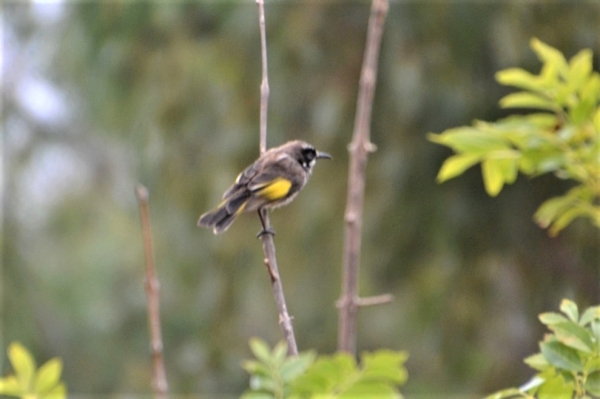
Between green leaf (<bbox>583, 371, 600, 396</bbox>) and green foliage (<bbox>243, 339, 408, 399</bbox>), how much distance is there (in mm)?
188

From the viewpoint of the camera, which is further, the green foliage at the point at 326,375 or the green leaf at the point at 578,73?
the green leaf at the point at 578,73

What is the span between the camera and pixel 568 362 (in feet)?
2.26

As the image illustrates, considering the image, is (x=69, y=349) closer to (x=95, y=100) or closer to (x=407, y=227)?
(x=95, y=100)

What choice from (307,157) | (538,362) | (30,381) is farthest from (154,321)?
(307,157)

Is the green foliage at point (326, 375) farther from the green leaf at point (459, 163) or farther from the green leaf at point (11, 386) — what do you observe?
the green leaf at point (459, 163)

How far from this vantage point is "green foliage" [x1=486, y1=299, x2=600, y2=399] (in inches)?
26.5

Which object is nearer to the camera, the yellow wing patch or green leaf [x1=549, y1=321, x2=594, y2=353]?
green leaf [x1=549, y1=321, x2=594, y2=353]

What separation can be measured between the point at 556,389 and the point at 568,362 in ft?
0.13

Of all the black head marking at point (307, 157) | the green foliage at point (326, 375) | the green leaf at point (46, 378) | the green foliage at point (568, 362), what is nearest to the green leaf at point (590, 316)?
the green foliage at point (568, 362)

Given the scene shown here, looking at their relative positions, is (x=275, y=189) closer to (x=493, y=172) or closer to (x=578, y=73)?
(x=493, y=172)

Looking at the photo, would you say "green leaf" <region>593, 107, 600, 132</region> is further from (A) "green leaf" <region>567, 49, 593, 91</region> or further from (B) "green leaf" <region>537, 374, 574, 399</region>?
(B) "green leaf" <region>537, 374, 574, 399</region>

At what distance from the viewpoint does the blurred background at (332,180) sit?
299cm

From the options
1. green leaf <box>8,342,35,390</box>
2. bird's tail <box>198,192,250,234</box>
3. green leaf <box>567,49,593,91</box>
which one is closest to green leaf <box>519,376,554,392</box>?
green leaf <box>8,342,35,390</box>

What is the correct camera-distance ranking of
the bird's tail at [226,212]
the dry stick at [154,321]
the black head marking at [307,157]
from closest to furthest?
1. the dry stick at [154,321]
2. the bird's tail at [226,212]
3. the black head marking at [307,157]
